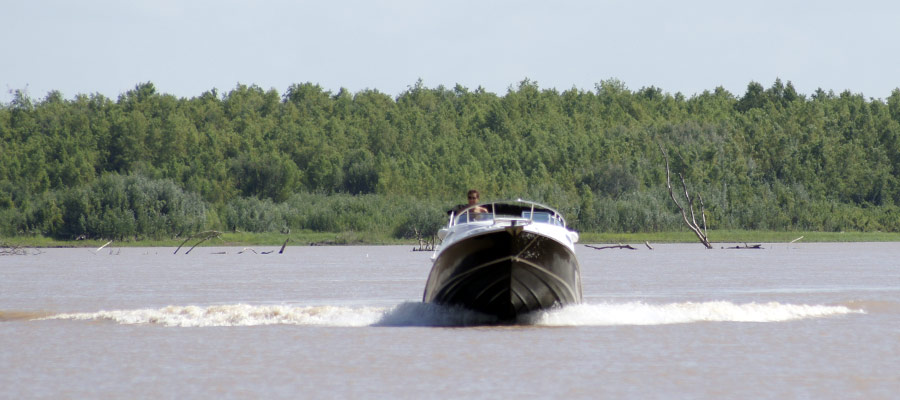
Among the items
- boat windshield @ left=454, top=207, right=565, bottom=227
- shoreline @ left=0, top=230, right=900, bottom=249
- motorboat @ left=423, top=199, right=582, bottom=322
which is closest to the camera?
motorboat @ left=423, top=199, right=582, bottom=322

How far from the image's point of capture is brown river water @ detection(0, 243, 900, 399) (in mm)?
19297

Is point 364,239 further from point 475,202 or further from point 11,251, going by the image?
point 475,202

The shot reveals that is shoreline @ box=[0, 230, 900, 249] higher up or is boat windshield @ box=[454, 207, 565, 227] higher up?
shoreline @ box=[0, 230, 900, 249]

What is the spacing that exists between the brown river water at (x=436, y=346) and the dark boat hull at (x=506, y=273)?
53 centimetres

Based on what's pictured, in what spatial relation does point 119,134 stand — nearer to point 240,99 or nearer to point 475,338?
point 240,99

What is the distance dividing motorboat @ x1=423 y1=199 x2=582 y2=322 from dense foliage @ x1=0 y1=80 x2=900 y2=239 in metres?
76.4

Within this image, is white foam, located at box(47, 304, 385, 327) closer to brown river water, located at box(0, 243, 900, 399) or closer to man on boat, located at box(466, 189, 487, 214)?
brown river water, located at box(0, 243, 900, 399)

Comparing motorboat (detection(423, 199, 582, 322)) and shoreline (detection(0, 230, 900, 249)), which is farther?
shoreline (detection(0, 230, 900, 249))

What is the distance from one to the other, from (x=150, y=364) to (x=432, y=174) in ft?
385

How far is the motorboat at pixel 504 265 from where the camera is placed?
1003 inches

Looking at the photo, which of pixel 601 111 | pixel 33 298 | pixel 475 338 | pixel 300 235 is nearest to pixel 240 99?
pixel 601 111

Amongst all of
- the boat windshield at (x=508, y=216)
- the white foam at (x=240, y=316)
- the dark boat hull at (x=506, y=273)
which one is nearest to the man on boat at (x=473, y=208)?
the boat windshield at (x=508, y=216)

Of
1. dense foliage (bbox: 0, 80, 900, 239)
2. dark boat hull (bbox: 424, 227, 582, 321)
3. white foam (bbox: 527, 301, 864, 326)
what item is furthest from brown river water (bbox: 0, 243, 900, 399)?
dense foliage (bbox: 0, 80, 900, 239)

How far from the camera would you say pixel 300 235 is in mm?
109250
